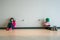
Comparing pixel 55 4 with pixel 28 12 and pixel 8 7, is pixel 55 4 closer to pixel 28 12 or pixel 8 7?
pixel 28 12

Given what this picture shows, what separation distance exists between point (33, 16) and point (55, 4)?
1.72ft

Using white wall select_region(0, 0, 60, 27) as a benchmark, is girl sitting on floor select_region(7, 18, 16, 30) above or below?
below

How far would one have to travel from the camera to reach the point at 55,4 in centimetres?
271

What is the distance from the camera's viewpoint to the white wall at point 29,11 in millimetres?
2664

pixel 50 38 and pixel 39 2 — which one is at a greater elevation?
pixel 39 2

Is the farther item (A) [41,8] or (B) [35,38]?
(A) [41,8]

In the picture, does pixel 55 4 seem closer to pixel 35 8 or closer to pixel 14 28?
pixel 35 8

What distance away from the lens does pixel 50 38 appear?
1983mm

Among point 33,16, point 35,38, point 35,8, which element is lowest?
point 35,38

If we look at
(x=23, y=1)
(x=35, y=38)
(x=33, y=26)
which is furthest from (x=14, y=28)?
(x=35, y=38)

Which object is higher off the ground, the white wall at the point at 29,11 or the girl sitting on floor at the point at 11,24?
the white wall at the point at 29,11

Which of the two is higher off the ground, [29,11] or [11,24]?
[29,11]

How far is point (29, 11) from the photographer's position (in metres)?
2.69

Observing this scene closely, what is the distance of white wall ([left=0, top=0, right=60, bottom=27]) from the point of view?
2664mm
